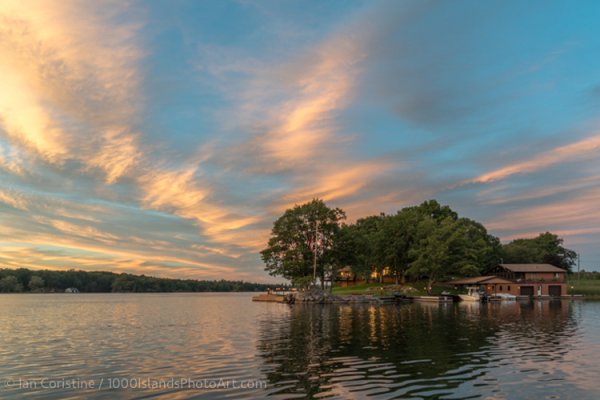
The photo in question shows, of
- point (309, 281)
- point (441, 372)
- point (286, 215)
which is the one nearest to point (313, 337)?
point (441, 372)

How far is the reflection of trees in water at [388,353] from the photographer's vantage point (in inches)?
784

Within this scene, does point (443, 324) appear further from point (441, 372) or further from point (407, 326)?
point (441, 372)

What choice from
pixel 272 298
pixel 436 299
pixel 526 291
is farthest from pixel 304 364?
pixel 526 291

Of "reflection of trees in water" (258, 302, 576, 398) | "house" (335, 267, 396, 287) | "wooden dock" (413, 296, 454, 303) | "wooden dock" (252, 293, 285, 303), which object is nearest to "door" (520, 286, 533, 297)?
"wooden dock" (413, 296, 454, 303)

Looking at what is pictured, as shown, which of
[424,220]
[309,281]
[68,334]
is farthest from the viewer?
[424,220]

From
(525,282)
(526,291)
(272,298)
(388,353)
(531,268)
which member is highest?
(531,268)

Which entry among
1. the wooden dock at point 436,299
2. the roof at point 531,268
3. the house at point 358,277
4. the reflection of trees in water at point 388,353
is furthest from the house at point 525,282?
the reflection of trees in water at point 388,353

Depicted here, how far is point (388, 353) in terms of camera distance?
1112 inches

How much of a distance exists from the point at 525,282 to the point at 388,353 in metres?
118

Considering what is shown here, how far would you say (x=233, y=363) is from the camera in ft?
84.3

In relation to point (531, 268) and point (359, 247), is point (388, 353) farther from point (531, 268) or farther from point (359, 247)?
point (531, 268)

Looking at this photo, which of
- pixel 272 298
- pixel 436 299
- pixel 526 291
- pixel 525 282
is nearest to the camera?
pixel 436 299

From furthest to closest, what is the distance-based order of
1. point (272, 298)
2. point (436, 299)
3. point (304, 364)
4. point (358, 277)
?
point (358, 277) < point (272, 298) < point (436, 299) < point (304, 364)

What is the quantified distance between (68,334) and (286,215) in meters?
83.8
